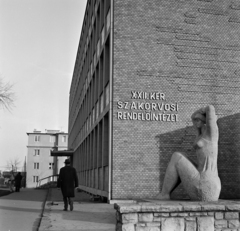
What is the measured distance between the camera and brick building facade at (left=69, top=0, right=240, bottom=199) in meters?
16.2

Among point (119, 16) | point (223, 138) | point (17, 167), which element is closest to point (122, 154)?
point (223, 138)

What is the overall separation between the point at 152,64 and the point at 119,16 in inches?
103

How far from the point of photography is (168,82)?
17016 mm

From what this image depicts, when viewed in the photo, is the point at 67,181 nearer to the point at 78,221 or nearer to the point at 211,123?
the point at 78,221

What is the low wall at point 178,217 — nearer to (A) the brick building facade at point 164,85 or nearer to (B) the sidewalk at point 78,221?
(B) the sidewalk at point 78,221

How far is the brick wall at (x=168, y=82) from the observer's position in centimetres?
1623

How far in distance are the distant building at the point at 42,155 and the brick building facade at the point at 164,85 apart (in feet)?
197

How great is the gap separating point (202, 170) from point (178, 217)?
7.84ft

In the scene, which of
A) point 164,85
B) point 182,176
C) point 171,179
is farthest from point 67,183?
point 164,85

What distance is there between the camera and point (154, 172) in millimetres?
16172

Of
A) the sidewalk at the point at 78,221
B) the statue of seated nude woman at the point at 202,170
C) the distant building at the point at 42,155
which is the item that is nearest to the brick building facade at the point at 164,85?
the sidewalk at the point at 78,221

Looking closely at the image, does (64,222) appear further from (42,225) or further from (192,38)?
(192,38)

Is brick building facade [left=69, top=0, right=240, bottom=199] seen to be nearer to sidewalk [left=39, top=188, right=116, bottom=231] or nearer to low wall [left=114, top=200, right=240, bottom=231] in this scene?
sidewalk [left=39, top=188, right=116, bottom=231]

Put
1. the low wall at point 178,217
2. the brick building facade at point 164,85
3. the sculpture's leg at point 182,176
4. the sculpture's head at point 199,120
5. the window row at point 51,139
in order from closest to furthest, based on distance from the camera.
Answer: the low wall at point 178,217 < the sculpture's leg at point 182,176 < the sculpture's head at point 199,120 < the brick building facade at point 164,85 < the window row at point 51,139
